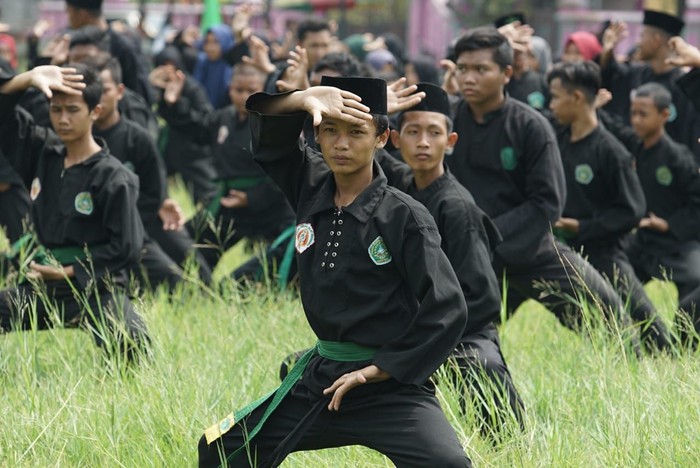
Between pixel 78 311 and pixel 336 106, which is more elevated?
pixel 336 106

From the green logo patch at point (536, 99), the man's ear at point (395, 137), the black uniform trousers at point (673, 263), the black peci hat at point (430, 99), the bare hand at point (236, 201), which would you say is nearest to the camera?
the black peci hat at point (430, 99)

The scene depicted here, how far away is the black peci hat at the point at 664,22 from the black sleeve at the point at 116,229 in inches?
184

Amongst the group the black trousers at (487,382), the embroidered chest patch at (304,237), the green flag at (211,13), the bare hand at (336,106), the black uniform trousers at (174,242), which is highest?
the bare hand at (336,106)

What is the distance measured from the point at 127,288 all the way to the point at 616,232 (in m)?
2.55

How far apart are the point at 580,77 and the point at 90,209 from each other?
112 inches

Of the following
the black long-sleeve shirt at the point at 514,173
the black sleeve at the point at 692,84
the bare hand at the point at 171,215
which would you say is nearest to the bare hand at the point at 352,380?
the black long-sleeve shirt at the point at 514,173

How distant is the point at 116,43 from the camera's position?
913 centimetres

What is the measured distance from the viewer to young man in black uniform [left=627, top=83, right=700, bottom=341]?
→ 7.06m

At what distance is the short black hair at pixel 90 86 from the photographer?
5672 mm

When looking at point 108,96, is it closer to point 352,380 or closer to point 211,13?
point 352,380

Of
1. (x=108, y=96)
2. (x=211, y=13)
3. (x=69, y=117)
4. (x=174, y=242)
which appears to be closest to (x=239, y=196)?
Answer: (x=174, y=242)

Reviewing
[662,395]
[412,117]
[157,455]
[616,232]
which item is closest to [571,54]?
[616,232]

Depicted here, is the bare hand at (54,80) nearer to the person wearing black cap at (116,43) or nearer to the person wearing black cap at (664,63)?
the person wearing black cap at (116,43)

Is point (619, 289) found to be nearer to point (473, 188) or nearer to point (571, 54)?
point (473, 188)
